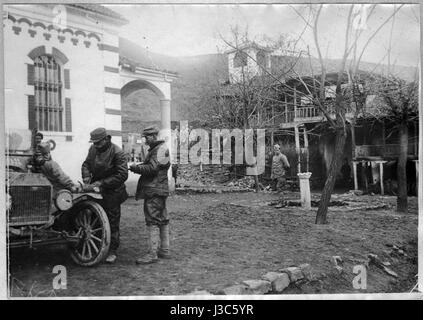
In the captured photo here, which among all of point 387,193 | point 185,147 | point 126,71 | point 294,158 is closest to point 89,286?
point 185,147

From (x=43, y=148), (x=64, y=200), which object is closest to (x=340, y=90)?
(x=64, y=200)

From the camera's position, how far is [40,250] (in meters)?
4.33

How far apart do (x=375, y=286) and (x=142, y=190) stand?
318 cm

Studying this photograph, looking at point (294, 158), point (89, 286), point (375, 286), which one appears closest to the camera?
point (89, 286)

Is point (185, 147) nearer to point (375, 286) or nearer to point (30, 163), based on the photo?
point (30, 163)

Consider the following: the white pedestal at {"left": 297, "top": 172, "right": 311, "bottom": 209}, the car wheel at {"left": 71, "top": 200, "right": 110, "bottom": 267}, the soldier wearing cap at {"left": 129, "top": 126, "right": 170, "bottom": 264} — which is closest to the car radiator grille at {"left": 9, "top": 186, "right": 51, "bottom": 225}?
the car wheel at {"left": 71, "top": 200, "right": 110, "bottom": 267}

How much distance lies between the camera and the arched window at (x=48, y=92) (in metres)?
4.47

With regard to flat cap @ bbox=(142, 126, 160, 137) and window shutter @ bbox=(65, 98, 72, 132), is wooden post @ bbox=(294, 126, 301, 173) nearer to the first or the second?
flat cap @ bbox=(142, 126, 160, 137)

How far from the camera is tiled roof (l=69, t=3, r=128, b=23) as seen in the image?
14.7 feet

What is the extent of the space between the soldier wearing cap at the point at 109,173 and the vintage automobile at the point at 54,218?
16 cm

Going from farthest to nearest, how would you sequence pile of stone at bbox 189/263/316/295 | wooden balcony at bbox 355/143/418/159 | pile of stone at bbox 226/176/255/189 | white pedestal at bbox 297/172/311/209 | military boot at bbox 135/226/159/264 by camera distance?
wooden balcony at bbox 355/143/418/159
pile of stone at bbox 226/176/255/189
white pedestal at bbox 297/172/311/209
military boot at bbox 135/226/159/264
pile of stone at bbox 189/263/316/295

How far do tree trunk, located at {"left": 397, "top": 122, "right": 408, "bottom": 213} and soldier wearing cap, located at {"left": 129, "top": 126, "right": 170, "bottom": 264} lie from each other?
314 centimetres

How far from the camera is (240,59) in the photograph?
491cm

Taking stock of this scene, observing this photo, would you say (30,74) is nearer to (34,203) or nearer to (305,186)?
(34,203)
